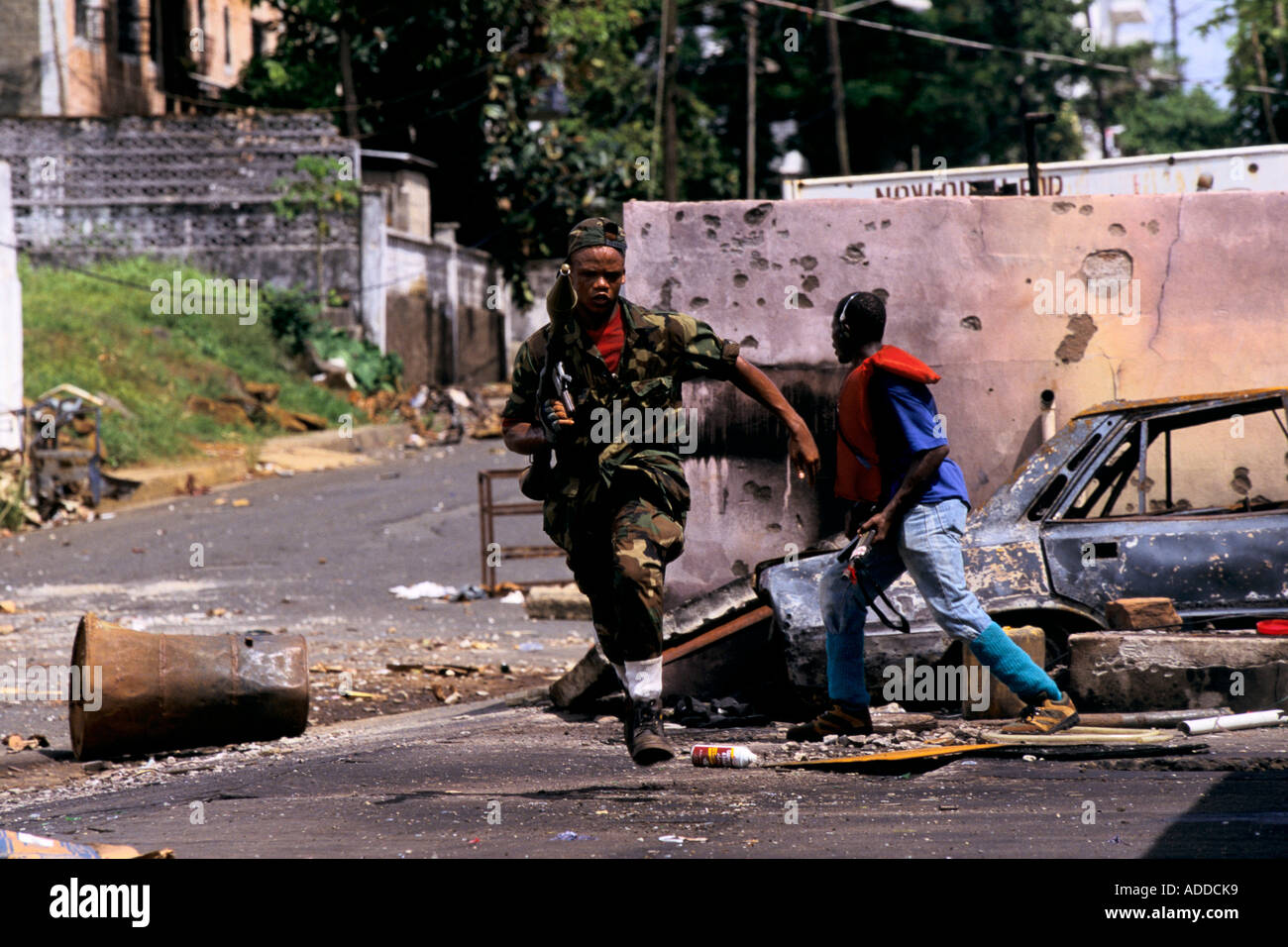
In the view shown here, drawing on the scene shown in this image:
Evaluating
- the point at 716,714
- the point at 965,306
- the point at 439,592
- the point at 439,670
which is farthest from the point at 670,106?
the point at 716,714

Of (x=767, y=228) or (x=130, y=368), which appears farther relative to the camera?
(x=130, y=368)

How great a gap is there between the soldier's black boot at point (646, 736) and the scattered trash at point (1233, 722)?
1.90 metres

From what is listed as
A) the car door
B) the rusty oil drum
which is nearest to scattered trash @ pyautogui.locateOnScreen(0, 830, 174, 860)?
the rusty oil drum

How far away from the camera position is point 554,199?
29234mm

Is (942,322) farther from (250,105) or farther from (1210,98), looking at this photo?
(1210,98)

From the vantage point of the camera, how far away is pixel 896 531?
17.7 ft

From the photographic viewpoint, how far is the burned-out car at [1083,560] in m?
6.07

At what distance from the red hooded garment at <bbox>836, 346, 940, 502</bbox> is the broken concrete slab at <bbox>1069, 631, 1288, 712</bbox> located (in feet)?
3.65

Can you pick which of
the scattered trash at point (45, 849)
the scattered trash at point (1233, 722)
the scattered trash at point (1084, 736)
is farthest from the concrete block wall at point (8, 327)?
the scattered trash at point (1233, 722)

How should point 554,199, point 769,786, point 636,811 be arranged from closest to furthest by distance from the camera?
1. point 636,811
2. point 769,786
3. point 554,199

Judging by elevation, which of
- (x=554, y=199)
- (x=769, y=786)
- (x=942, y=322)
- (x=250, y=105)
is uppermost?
(x=250, y=105)

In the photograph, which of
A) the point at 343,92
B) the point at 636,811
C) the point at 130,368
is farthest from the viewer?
the point at 343,92

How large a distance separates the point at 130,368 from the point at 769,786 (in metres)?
16.7
